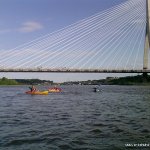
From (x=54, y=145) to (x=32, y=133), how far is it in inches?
97.9

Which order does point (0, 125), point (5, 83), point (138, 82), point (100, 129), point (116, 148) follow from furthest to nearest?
point (5, 83), point (138, 82), point (0, 125), point (100, 129), point (116, 148)


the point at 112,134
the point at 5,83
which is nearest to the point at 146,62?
the point at 112,134

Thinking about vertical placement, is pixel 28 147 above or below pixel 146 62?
below

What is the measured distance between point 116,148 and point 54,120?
8.01 metres

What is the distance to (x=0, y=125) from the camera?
1833cm

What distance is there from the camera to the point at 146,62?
6900 centimetres

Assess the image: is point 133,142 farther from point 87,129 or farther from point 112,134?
point 87,129

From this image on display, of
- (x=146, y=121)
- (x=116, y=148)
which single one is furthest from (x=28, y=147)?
(x=146, y=121)

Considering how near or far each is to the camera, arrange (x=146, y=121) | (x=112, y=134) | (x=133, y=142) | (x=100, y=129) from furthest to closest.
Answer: (x=146, y=121) < (x=100, y=129) < (x=112, y=134) < (x=133, y=142)

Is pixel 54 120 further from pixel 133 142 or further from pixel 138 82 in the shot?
pixel 138 82

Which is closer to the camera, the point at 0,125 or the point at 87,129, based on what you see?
the point at 87,129

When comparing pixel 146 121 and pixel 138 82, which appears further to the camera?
pixel 138 82

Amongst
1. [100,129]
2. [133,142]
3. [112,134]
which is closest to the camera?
[133,142]

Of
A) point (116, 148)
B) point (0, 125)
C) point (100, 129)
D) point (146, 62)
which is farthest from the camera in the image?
point (146, 62)
